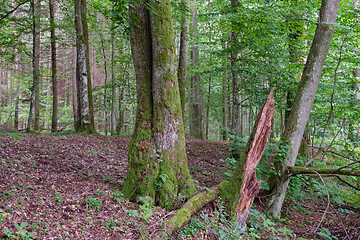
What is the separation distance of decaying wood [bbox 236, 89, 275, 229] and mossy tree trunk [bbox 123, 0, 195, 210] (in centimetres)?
95

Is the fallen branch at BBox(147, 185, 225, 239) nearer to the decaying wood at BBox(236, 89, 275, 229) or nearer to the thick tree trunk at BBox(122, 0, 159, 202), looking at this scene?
the decaying wood at BBox(236, 89, 275, 229)

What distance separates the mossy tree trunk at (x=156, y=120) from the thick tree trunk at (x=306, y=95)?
7.34 ft

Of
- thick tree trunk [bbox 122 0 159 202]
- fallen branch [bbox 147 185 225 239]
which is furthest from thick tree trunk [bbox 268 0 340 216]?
thick tree trunk [bbox 122 0 159 202]

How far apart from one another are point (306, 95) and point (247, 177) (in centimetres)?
247

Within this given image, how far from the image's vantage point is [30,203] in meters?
3.30

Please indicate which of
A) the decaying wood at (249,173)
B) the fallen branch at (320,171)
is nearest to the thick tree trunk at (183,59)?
the fallen branch at (320,171)

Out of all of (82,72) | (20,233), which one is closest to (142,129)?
(20,233)

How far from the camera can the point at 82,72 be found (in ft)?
28.8

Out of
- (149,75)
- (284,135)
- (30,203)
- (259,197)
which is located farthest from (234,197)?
(30,203)

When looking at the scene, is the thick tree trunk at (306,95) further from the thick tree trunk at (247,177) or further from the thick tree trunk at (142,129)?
the thick tree trunk at (142,129)

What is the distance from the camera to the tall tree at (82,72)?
871 centimetres

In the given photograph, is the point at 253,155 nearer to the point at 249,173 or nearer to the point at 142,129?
the point at 249,173

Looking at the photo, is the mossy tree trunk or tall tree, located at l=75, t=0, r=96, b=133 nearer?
the mossy tree trunk

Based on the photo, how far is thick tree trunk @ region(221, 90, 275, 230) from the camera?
404 cm
